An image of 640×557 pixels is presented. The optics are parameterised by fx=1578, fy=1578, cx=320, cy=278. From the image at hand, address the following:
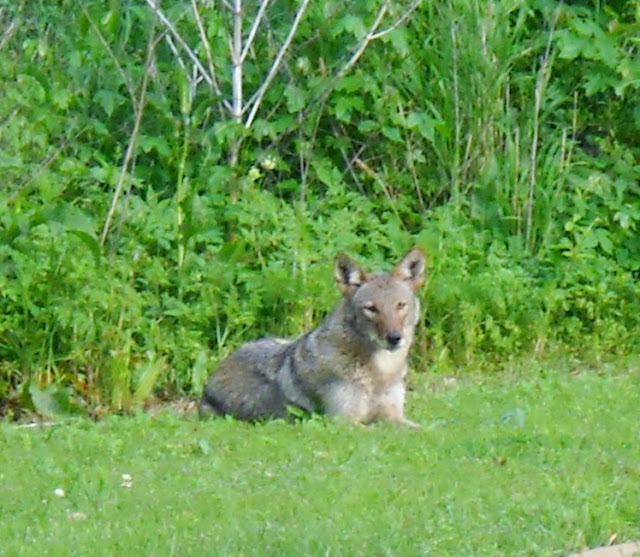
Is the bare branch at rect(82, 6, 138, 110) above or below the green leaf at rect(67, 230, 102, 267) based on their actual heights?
above

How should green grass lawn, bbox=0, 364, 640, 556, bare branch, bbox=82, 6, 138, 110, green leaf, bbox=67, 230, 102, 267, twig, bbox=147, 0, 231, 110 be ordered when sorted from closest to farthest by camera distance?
green grass lawn, bbox=0, 364, 640, 556, green leaf, bbox=67, 230, 102, 267, bare branch, bbox=82, 6, 138, 110, twig, bbox=147, 0, 231, 110

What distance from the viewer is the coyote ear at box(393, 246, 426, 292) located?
10500 mm

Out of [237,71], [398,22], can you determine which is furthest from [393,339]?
[398,22]

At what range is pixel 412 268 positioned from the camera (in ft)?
34.7

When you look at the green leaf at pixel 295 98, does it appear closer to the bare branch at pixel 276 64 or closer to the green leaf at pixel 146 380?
the bare branch at pixel 276 64

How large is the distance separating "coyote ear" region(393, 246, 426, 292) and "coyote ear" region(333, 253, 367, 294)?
0.24 metres

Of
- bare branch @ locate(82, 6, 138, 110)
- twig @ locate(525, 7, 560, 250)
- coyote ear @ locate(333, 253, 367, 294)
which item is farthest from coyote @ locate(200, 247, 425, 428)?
twig @ locate(525, 7, 560, 250)

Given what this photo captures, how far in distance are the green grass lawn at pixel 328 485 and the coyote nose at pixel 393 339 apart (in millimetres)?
512

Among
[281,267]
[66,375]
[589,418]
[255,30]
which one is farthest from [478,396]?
[255,30]

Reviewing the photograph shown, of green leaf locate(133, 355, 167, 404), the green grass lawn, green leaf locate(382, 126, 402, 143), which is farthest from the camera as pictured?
green leaf locate(382, 126, 402, 143)

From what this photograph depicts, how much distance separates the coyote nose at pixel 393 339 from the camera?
10.0m

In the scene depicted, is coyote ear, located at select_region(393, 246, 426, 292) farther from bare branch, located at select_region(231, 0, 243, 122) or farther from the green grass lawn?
bare branch, located at select_region(231, 0, 243, 122)

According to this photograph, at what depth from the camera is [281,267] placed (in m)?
12.2

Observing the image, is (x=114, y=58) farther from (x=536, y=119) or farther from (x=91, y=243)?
(x=536, y=119)
